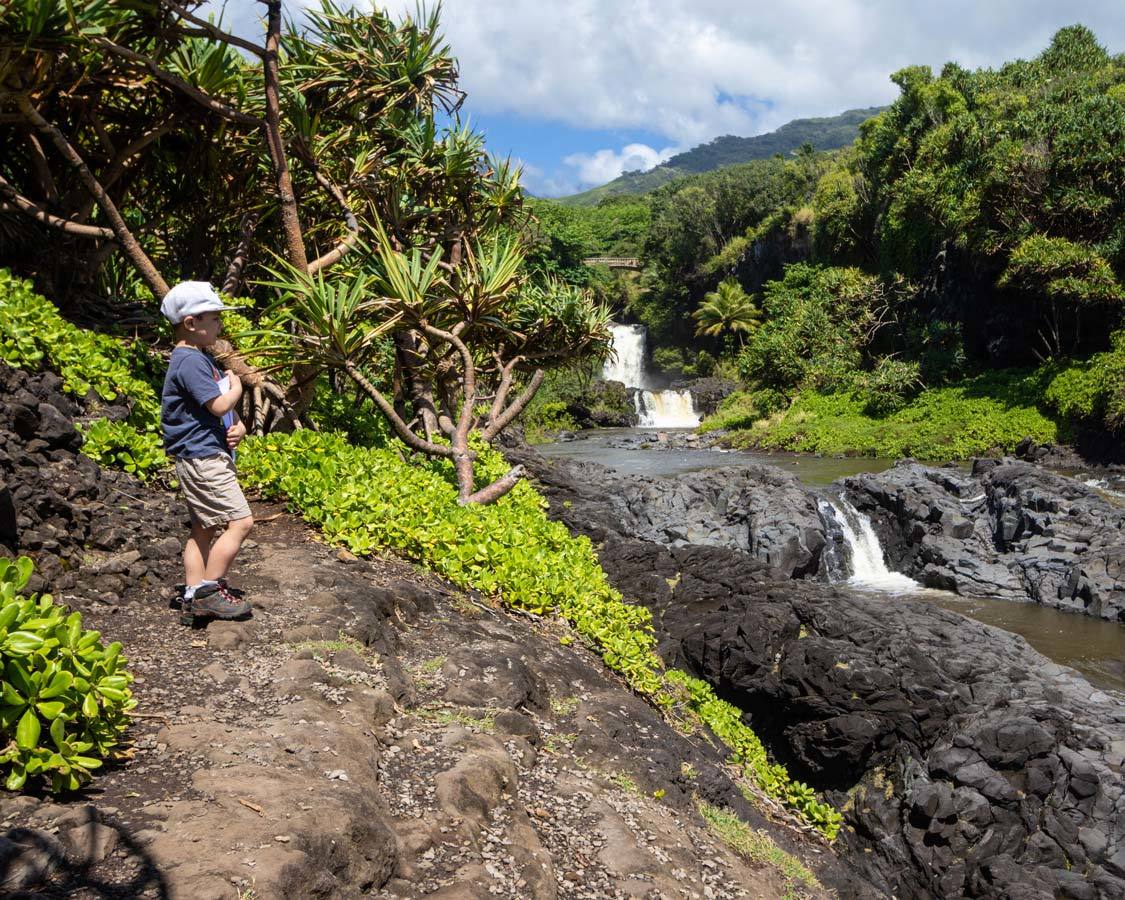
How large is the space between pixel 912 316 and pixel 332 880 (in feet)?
118

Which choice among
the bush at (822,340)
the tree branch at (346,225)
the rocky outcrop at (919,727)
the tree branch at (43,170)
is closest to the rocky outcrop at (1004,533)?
the rocky outcrop at (919,727)

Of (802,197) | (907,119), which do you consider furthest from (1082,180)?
(802,197)

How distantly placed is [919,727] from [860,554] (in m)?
9.35

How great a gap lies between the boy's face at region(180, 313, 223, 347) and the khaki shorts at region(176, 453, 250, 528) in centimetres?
61

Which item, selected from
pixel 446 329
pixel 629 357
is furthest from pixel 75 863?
pixel 629 357

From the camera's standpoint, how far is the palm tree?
1746 inches

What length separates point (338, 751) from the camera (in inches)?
136

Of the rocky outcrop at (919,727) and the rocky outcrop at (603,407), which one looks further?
the rocky outcrop at (603,407)

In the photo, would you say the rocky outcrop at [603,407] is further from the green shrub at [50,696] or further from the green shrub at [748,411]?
the green shrub at [50,696]

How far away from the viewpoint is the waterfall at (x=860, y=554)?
15.5m

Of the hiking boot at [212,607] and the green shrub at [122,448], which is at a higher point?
the green shrub at [122,448]

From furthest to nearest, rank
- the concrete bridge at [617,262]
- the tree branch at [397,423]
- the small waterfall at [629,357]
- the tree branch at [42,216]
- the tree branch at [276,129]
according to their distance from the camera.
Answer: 1. the concrete bridge at [617,262]
2. the small waterfall at [629,357]
3. the tree branch at [397,423]
4. the tree branch at [276,129]
5. the tree branch at [42,216]

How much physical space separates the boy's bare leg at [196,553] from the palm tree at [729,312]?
136 feet

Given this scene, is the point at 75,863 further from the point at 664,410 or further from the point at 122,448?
the point at 664,410
